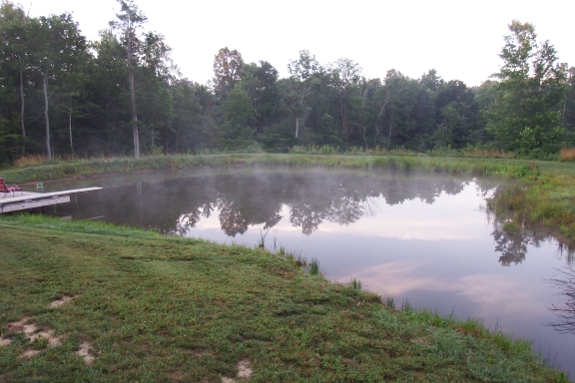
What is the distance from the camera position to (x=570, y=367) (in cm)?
389

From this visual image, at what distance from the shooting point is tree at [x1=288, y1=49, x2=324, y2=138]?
35438 millimetres

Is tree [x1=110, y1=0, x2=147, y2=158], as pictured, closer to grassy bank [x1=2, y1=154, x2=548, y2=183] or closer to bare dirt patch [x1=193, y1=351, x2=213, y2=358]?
grassy bank [x1=2, y1=154, x2=548, y2=183]

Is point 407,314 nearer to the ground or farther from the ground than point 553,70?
nearer to the ground

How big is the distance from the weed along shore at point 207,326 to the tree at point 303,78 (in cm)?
3067

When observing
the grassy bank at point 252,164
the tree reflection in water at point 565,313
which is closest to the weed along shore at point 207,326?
the tree reflection in water at point 565,313

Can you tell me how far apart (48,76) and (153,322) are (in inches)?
898

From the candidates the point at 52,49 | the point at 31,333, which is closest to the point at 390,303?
the point at 31,333

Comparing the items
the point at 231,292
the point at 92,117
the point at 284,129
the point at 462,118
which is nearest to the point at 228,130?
the point at 284,129

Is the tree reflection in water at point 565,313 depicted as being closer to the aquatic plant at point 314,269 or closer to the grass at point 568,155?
the aquatic plant at point 314,269

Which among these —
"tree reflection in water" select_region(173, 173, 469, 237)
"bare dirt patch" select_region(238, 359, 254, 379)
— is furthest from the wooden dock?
"bare dirt patch" select_region(238, 359, 254, 379)

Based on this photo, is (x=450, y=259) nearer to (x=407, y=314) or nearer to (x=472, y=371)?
(x=407, y=314)

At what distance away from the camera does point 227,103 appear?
111 feet

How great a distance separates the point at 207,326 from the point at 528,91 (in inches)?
1052

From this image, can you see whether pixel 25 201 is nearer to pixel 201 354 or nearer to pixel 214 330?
pixel 214 330
